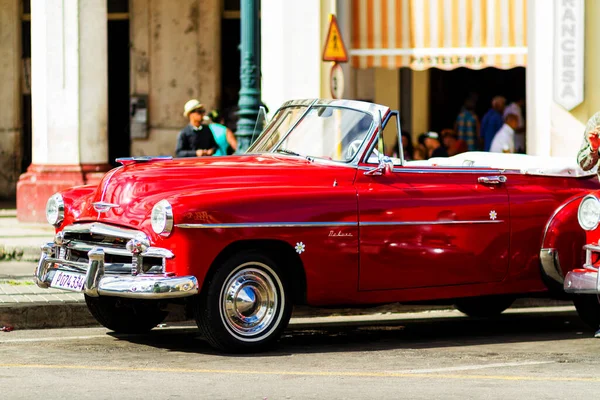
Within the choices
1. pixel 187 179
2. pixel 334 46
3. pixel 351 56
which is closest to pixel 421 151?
pixel 351 56

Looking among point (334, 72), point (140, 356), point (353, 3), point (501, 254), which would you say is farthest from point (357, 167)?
point (353, 3)

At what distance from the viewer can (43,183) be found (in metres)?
16.5

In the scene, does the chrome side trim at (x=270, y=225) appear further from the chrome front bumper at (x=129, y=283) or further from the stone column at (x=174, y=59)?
the stone column at (x=174, y=59)

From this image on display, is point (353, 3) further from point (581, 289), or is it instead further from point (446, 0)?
point (581, 289)

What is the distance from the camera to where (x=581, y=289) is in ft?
30.9

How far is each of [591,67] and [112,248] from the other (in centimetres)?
836

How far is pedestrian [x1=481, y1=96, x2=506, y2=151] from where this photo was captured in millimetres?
18844

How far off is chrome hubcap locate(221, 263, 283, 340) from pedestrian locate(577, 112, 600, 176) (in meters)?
2.64

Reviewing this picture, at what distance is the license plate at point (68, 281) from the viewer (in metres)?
8.87

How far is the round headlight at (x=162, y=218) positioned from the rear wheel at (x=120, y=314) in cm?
130

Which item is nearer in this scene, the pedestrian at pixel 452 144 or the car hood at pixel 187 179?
the car hood at pixel 187 179

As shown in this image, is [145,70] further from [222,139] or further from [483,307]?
[483,307]

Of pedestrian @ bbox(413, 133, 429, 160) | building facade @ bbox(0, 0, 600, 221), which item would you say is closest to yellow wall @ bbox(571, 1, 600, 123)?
building facade @ bbox(0, 0, 600, 221)

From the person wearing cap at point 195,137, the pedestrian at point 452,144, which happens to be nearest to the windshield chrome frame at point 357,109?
the person wearing cap at point 195,137
